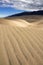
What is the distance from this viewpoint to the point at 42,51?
470cm

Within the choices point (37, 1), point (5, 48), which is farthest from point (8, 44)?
point (37, 1)

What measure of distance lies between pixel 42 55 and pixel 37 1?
12.6 metres

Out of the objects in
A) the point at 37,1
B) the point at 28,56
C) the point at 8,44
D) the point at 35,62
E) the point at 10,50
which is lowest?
the point at 35,62

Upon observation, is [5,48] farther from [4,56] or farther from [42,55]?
[42,55]

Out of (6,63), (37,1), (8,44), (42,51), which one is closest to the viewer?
(6,63)

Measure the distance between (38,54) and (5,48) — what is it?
0.82m

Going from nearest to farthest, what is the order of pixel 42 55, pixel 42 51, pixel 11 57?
pixel 11 57 → pixel 42 55 → pixel 42 51

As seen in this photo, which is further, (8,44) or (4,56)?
(8,44)

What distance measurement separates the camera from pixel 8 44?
5.10 metres

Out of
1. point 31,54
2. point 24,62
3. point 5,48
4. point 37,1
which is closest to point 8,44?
point 5,48

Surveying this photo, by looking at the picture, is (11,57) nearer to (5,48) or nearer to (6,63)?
(6,63)

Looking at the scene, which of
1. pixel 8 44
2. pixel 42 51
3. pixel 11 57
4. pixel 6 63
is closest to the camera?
pixel 6 63

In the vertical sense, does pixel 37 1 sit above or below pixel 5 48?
above

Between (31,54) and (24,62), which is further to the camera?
(31,54)
